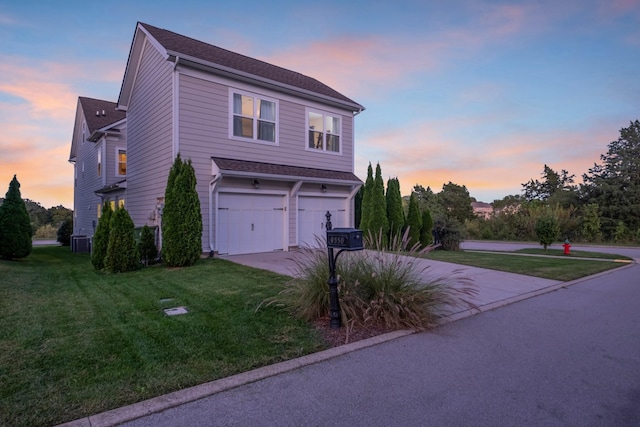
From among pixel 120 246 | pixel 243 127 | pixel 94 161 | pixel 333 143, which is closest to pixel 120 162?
pixel 94 161

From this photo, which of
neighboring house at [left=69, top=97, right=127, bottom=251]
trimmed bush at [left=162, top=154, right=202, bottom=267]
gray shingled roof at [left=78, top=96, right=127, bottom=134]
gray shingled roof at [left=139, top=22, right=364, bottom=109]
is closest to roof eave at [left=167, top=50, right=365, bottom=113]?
gray shingled roof at [left=139, top=22, right=364, bottom=109]

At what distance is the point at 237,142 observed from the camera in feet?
37.0

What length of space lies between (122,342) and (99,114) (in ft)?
66.6

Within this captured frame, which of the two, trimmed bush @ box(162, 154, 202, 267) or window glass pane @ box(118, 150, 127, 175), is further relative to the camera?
window glass pane @ box(118, 150, 127, 175)

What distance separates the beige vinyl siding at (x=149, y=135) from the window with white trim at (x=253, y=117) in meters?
1.98

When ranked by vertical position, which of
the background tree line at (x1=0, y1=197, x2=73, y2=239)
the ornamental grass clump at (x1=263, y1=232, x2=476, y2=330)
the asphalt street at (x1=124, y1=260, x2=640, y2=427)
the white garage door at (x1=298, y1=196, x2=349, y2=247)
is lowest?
the asphalt street at (x1=124, y1=260, x2=640, y2=427)

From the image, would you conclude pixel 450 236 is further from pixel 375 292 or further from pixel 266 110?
pixel 375 292

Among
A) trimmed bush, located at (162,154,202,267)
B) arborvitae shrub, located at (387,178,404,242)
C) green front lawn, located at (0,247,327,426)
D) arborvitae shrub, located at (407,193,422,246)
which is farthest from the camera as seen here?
arborvitae shrub, located at (387,178,404,242)

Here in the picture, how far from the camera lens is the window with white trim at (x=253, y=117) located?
37.1 feet

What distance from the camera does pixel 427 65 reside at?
12.4m

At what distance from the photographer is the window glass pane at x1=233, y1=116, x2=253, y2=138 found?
11312 mm

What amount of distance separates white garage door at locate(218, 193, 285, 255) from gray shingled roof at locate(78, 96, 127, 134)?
38.6 ft

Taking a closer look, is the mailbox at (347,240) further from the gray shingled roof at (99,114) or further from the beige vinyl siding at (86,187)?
the gray shingled roof at (99,114)

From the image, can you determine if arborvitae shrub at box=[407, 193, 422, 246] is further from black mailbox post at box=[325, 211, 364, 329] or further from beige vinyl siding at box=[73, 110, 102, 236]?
beige vinyl siding at box=[73, 110, 102, 236]
